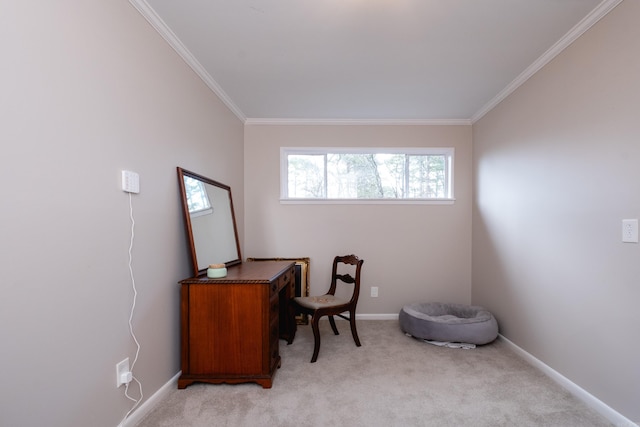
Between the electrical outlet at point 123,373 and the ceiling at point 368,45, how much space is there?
6.26ft

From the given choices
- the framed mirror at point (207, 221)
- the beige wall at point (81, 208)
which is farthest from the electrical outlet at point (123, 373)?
the framed mirror at point (207, 221)

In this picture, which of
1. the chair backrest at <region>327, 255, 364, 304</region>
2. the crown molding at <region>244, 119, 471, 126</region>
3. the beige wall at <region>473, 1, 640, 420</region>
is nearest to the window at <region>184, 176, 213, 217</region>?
the chair backrest at <region>327, 255, 364, 304</region>

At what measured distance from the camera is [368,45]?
2.18 meters

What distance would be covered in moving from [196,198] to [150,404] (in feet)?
4.41

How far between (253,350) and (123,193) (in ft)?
4.12

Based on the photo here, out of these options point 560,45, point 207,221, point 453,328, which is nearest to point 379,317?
point 453,328

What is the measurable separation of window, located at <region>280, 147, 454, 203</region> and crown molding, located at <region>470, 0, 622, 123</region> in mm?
947

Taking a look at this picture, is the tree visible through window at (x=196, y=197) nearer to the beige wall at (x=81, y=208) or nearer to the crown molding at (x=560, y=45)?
the beige wall at (x=81, y=208)

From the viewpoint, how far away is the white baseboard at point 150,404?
5.54ft

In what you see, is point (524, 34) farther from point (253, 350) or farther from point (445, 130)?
point (253, 350)

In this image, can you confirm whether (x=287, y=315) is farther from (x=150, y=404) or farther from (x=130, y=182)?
(x=130, y=182)

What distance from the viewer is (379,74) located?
2.58 meters

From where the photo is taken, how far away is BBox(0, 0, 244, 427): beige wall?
3.62 ft

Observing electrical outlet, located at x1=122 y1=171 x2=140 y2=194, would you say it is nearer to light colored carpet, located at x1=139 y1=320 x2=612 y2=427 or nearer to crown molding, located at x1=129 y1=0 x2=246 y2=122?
crown molding, located at x1=129 y1=0 x2=246 y2=122
